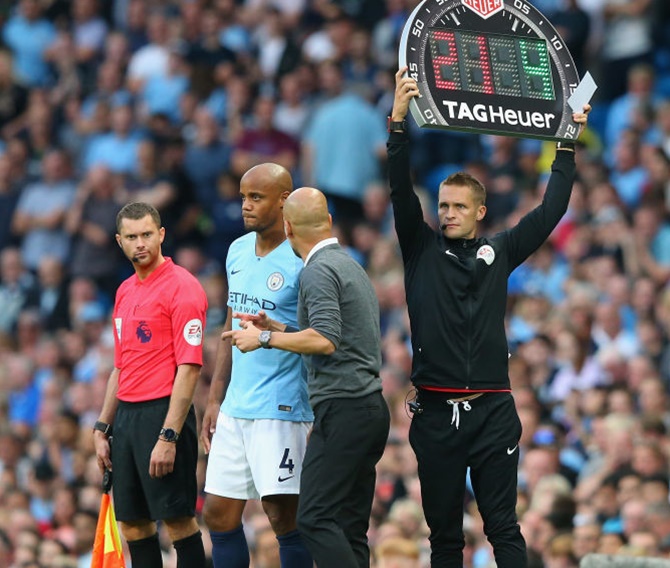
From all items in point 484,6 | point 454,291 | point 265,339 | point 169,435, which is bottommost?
point 169,435

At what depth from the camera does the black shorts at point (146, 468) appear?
7957mm

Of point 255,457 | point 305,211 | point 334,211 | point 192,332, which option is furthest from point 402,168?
point 334,211

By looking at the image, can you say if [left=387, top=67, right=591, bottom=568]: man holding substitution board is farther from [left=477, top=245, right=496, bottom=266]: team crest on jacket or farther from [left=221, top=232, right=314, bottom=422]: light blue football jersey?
[left=221, top=232, right=314, bottom=422]: light blue football jersey

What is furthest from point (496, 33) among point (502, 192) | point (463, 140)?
point (463, 140)

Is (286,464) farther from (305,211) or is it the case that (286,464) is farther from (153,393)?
(305,211)

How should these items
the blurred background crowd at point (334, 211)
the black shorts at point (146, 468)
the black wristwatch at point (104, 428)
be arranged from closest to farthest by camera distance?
the black shorts at point (146, 468)
the black wristwatch at point (104, 428)
the blurred background crowd at point (334, 211)

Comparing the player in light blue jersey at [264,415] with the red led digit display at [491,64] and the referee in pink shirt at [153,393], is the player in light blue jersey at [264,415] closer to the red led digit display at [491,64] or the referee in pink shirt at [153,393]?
the referee in pink shirt at [153,393]

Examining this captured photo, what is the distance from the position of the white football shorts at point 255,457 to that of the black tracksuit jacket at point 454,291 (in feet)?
2.30

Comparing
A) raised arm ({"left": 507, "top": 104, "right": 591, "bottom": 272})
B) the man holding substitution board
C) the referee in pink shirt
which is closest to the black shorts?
the referee in pink shirt

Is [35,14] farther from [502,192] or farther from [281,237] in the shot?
[281,237]

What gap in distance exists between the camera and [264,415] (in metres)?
7.84

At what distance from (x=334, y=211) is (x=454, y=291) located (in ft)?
25.8

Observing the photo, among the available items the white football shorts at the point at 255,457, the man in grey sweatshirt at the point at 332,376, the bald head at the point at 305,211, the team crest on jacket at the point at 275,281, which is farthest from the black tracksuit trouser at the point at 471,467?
the bald head at the point at 305,211

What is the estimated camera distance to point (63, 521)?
13.2 metres
